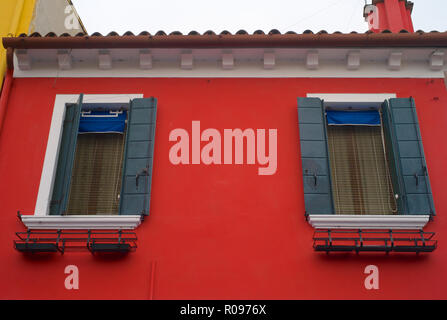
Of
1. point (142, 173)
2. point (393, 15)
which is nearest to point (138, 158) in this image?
point (142, 173)

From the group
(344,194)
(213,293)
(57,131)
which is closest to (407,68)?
(344,194)

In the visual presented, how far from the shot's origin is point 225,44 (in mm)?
6031

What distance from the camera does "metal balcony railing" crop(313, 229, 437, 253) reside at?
4.95 metres

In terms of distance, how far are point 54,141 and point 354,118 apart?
4.04 metres

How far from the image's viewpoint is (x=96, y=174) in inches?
229

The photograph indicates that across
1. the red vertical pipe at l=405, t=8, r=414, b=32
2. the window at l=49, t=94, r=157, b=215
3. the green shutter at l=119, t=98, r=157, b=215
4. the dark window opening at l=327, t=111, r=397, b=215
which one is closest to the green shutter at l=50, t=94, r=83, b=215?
the window at l=49, t=94, r=157, b=215

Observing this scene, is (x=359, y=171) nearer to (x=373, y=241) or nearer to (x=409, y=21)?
(x=373, y=241)

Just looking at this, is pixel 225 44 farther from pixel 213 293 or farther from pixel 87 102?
pixel 213 293

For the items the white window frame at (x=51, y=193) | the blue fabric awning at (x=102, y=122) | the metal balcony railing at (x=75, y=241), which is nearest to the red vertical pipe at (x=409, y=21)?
the white window frame at (x=51, y=193)

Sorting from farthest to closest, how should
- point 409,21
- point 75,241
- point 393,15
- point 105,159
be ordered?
point 409,21, point 393,15, point 105,159, point 75,241

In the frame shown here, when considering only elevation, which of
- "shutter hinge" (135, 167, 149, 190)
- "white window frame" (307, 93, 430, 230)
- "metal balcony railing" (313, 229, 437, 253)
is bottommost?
"metal balcony railing" (313, 229, 437, 253)

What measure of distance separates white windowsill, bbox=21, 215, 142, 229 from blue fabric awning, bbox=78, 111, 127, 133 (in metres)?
1.36

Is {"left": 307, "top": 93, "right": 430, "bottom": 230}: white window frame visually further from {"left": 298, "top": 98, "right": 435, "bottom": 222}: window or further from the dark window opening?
the dark window opening

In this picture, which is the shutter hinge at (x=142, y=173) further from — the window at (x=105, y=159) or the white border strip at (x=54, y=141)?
the white border strip at (x=54, y=141)
